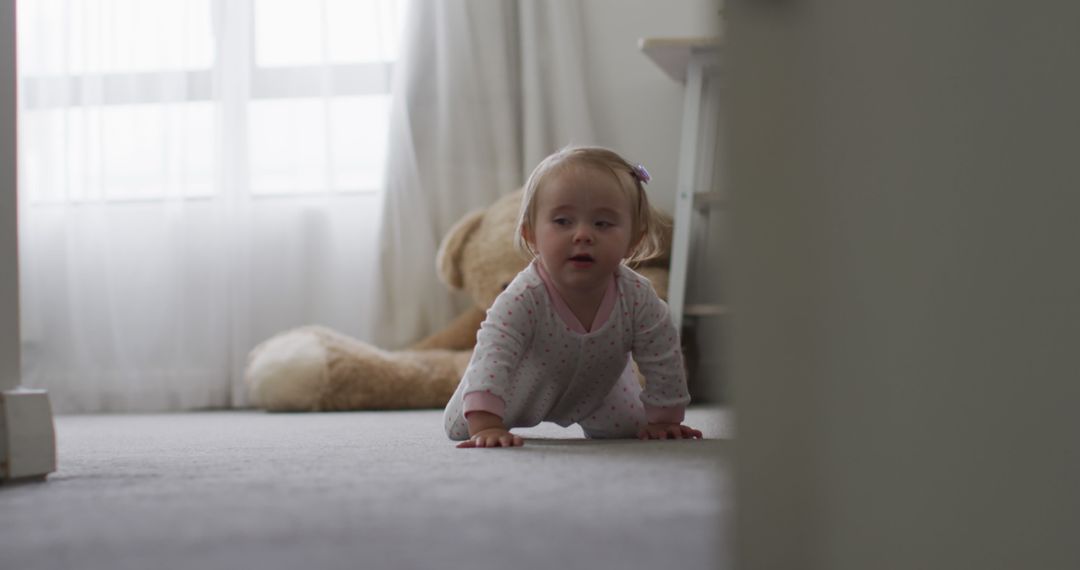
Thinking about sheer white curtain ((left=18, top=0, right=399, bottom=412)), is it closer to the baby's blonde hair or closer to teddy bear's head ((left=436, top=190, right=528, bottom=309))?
teddy bear's head ((left=436, top=190, right=528, bottom=309))

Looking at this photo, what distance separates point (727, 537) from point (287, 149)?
91.4 inches

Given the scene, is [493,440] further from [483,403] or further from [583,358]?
[583,358]

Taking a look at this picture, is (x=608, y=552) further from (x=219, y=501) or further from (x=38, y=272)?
(x=38, y=272)

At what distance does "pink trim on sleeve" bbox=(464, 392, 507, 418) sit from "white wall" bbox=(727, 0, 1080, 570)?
2.44ft

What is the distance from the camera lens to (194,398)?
97.7 inches

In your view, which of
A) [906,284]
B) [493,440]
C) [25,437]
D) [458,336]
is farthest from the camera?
[458,336]

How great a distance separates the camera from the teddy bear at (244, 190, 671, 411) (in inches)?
82.0

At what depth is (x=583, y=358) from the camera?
124cm

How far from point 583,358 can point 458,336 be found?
1.12 metres

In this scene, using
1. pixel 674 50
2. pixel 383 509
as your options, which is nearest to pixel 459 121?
pixel 674 50

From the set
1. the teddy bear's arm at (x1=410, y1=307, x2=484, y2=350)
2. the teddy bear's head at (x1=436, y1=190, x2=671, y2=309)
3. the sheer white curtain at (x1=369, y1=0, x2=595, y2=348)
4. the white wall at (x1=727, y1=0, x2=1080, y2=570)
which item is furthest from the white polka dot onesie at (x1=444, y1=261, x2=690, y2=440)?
the sheer white curtain at (x1=369, y1=0, x2=595, y2=348)

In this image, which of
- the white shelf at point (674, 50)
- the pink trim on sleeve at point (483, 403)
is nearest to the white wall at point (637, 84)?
the white shelf at point (674, 50)

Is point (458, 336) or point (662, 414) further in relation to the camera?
point (458, 336)

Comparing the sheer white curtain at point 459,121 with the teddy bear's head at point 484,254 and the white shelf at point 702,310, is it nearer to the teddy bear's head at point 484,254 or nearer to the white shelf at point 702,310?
the teddy bear's head at point 484,254
